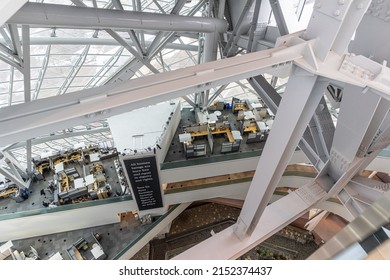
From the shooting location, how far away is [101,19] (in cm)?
774

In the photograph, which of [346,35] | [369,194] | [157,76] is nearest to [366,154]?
[369,194]

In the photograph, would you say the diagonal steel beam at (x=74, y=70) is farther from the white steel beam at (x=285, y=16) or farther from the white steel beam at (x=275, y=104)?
the white steel beam at (x=285, y=16)

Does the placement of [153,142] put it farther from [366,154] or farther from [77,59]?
[366,154]

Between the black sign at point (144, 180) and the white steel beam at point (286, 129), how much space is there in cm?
638

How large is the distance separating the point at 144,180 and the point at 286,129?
940cm

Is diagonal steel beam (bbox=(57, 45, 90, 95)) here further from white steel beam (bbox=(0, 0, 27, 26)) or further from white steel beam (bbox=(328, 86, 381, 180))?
white steel beam (bbox=(328, 86, 381, 180))

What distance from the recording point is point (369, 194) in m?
7.50

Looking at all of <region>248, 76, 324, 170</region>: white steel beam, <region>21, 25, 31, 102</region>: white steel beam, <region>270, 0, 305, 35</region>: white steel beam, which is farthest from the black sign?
<region>270, 0, 305, 35</region>: white steel beam

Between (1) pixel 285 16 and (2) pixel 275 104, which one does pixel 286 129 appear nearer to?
(2) pixel 275 104

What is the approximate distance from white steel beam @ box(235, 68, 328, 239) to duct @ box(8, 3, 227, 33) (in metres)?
6.01

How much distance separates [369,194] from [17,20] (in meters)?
11.1

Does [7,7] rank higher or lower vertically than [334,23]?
lower

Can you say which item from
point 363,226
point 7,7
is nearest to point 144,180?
point 7,7

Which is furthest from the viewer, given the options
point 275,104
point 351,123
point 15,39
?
point 275,104
